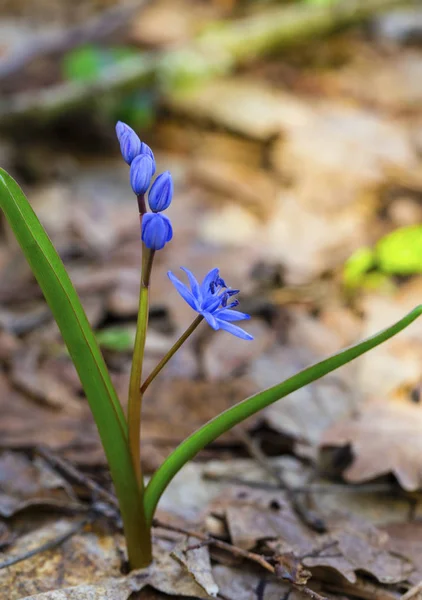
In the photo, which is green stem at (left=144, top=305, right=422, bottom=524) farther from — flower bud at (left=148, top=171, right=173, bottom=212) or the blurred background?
the blurred background

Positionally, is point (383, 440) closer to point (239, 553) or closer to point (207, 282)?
point (239, 553)

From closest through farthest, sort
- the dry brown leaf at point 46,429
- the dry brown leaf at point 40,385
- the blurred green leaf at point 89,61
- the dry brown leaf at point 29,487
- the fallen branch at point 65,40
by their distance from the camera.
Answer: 1. the dry brown leaf at point 29,487
2. the dry brown leaf at point 46,429
3. the dry brown leaf at point 40,385
4. the blurred green leaf at point 89,61
5. the fallen branch at point 65,40

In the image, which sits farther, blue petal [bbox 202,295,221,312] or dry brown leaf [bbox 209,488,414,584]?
dry brown leaf [bbox 209,488,414,584]

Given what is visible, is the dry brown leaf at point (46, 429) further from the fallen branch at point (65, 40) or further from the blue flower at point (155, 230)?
the fallen branch at point (65, 40)

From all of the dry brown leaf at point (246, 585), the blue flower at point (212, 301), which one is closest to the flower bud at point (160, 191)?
the blue flower at point (212, 301)

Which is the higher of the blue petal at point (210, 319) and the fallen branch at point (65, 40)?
the fallen branch at point (65, 40)

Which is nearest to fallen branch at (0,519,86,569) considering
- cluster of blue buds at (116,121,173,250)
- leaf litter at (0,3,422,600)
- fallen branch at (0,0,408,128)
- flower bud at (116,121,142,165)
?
leaf litter at (0,3,422,600)

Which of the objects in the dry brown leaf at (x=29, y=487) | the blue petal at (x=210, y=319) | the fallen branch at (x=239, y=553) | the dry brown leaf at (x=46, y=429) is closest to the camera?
the blue petal at (x=210, y=319)

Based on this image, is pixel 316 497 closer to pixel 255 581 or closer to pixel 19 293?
pixel 255 581
